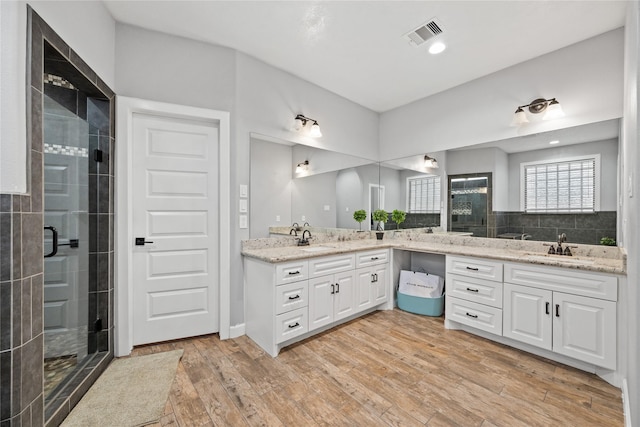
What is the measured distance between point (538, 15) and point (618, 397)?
9.69 ft

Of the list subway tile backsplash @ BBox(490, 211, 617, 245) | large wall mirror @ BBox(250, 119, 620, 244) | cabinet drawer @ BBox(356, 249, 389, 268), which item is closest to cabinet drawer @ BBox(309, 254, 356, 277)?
cabinet drawer @ BBox(356, 249, 389, 268)

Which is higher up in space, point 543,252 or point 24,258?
point 24,258

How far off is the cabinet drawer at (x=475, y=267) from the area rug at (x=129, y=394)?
9.08 ft

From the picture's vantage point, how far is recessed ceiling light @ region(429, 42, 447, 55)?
8.33ft

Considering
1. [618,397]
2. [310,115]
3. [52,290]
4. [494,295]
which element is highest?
[310,115]

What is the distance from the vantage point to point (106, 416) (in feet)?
5.13

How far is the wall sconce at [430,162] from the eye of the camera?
11.6ft

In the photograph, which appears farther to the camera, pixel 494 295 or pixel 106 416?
pixel 494 295

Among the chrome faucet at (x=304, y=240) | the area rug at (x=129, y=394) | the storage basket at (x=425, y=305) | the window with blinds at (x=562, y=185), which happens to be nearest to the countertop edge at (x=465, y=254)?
the chrome faucet at (x=304, y=240)

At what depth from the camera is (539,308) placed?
7.27ft

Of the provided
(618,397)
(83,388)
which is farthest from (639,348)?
(83,388)

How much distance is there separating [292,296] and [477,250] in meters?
2.07

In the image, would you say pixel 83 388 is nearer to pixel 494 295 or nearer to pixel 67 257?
pixel 67 257

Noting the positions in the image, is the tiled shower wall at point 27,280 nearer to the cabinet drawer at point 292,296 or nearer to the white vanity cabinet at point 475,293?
the cabinet drawer at point 292,296
